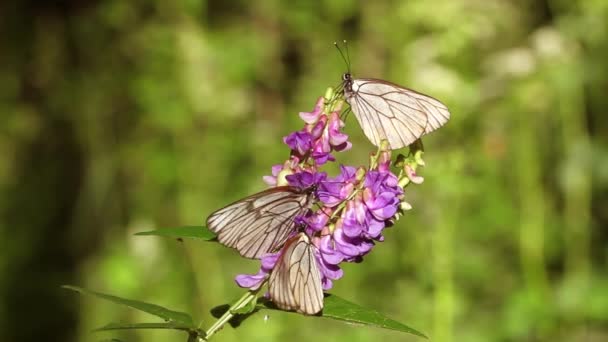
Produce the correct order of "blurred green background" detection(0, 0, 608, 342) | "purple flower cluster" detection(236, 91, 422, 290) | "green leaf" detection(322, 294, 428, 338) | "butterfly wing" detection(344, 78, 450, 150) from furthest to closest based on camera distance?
"blurred green background" detection(0, 0, 608, 342) → "butterfly wing" detection(344, 78, 450, 150) → "purple flower cluster" detection(236, 91, 422, 290) → "green leaf" detection(322, 294, 428, 338)

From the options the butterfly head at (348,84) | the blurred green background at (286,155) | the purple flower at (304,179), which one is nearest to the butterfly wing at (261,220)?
the purple flower at (304,179)

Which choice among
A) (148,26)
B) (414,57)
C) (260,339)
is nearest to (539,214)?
(414,57)

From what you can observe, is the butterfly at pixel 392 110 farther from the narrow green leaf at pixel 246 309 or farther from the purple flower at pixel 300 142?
the narrow green leaf at pixel 246 309

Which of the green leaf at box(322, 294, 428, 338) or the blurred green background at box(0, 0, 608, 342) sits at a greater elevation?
the blurred green background at box(0, 0, 608, 342)

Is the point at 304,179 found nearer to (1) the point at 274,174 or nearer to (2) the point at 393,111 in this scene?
(1) the point at 274,174

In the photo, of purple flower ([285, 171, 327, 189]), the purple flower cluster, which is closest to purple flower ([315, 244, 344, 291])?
the purple flower cluster

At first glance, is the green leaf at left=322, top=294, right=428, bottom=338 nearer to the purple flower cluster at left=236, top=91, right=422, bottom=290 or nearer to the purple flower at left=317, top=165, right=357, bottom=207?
the purple flower cluster at left=236, top=91, right=422, bottom=290
